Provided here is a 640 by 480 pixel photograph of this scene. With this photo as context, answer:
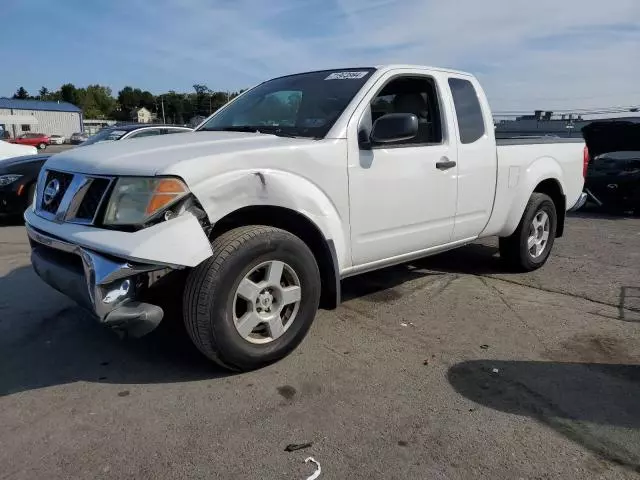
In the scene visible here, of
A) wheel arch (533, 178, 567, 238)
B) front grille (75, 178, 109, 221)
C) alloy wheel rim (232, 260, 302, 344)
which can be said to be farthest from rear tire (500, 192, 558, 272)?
front grille (75, 178, 109, 221)

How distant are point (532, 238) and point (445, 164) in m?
1.90

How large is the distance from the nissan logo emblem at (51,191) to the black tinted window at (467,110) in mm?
3075

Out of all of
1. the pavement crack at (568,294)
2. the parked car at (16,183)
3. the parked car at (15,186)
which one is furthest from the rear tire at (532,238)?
the parked car at (15,186)

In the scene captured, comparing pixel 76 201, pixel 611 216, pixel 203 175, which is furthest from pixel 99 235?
pixel 611 216

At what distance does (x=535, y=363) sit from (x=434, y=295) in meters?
1.45

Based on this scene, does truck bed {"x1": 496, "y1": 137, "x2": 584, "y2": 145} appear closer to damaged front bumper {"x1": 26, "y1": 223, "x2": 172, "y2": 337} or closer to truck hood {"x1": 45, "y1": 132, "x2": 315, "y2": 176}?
truck hood {"x1": 45, "y1": 132, "x2": 315, "y2": 176}

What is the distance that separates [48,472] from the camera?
2379 millimetres

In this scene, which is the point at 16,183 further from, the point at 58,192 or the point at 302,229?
the point at 302,229

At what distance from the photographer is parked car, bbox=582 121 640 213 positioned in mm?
9883

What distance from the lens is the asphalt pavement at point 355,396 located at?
8.11 ft

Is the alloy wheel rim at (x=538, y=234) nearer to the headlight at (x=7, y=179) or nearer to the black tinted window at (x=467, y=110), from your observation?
the black tinted window at (x=467, y=110)

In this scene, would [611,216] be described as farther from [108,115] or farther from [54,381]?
[108,115]

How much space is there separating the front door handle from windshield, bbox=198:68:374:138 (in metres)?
0.88

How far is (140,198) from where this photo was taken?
2893mm
